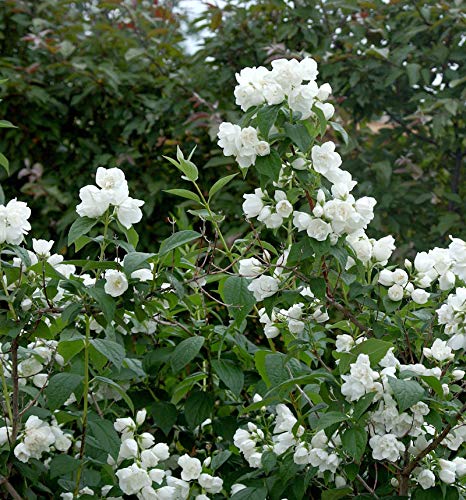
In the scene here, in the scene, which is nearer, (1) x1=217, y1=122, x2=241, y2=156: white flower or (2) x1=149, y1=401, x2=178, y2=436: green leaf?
(1) x1=217, y1=122, x2=241, y2=156: white flower

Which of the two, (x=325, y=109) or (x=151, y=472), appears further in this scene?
(x=151, y=472)

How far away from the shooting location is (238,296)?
1596 mm

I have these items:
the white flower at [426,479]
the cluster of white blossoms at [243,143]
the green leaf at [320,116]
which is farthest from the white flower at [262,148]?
the white flower at [426,479]

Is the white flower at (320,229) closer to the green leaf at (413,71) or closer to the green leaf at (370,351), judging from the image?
the green leaf at (370,351)

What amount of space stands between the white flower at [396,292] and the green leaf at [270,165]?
1.09 ft

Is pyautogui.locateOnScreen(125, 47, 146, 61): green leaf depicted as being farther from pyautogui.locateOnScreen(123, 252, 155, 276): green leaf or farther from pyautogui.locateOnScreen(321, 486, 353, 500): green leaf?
pyautogui.locateOnScreen(321, 486, 353, 500): green leaf

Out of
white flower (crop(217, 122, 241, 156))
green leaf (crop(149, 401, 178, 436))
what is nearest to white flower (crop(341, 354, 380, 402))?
white flower (crop(217, 122, 241, 156))

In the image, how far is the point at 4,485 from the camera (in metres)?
1.69

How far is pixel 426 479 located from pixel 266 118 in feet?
2.33

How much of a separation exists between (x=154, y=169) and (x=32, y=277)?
85.5 inches

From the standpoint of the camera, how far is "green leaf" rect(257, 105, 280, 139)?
1.45m

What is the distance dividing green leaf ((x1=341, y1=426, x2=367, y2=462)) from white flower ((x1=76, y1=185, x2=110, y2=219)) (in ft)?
1.91

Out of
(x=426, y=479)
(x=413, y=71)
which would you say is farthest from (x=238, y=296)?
(x=413, y=71)

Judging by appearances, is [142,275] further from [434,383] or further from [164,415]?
[434,383]
